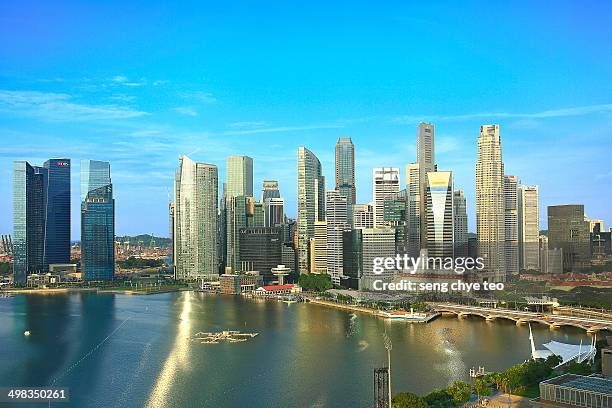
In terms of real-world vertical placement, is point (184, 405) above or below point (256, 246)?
below

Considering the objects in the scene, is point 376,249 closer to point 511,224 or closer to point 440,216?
point 440,216

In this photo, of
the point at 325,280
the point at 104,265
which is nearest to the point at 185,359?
the point at 325,280

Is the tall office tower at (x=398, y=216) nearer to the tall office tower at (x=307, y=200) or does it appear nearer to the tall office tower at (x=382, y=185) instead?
the tall office tower at (x=382, y=185)

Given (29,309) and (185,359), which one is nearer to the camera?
(185,359)

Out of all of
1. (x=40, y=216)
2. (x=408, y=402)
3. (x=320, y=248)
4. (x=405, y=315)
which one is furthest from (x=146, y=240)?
(x=408, y=402)

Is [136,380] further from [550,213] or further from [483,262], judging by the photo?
[550,213]

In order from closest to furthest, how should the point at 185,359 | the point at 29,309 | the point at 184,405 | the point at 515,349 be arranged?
the point at 184,405, the point at 185,359, the point at 515,349, the point at 29,309

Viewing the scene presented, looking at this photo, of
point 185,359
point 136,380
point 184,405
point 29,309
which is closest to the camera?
point 184,405

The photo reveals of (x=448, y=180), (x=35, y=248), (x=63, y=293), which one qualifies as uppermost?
(x=448, y=180)
